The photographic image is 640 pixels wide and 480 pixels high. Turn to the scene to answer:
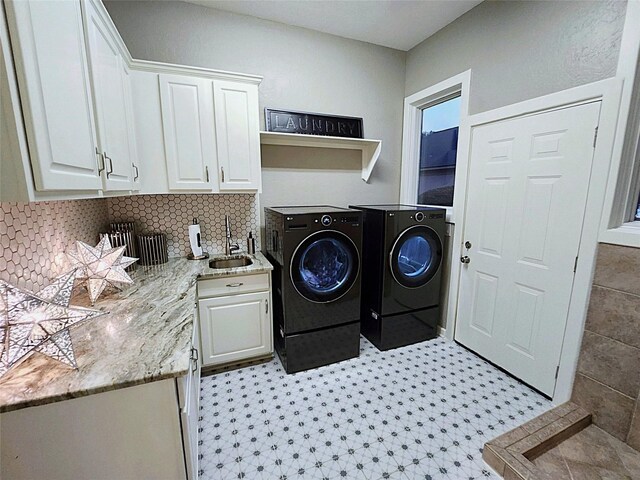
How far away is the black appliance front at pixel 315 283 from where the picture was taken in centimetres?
207

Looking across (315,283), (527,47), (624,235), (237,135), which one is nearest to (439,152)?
(527,47)

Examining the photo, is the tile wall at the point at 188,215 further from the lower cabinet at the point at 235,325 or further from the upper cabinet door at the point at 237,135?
the lower cabinet at the point at 235,325

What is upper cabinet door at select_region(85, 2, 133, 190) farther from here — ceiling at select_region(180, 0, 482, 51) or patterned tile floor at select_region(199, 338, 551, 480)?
patterned tile floor at select_region(199, 338, 551, 480)

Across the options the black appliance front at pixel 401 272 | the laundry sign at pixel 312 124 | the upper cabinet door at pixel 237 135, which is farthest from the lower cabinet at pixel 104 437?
the laundry sign at pixel 312 124

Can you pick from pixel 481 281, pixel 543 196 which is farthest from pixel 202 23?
pixel 481 281

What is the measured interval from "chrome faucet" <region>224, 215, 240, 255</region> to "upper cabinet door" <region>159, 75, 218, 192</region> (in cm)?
40

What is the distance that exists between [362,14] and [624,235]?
2.42 m

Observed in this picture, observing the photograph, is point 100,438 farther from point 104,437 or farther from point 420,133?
point 420,133

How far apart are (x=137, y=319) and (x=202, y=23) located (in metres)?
2.34

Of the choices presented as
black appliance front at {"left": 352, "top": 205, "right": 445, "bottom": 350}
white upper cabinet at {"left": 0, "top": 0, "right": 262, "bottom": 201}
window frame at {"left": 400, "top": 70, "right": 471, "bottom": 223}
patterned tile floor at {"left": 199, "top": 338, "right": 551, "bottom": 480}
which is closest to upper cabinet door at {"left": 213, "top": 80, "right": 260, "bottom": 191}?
white upper cabinet at {"left": 0, "top": 0, "right": 262, "bottom": 201}

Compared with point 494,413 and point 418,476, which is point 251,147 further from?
point 494,413

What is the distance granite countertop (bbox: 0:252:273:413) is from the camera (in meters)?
0.86

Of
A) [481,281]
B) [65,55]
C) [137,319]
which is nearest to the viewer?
[65,55]

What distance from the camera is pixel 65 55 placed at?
1007 mm
